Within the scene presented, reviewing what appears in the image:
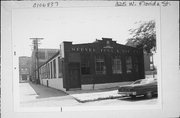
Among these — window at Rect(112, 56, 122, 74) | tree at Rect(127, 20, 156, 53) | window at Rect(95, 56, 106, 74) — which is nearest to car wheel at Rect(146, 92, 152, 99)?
window at Rect(112, 56, 122, 74)

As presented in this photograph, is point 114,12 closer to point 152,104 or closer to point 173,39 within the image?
point 173,39

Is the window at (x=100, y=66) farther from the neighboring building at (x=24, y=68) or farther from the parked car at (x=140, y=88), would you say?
the neighboring building at (x=24, y=68)

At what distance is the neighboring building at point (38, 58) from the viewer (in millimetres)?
4324

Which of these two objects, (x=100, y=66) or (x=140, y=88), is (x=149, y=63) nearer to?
(x=140, y=88)

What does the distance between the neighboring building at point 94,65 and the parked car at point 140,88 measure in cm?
12

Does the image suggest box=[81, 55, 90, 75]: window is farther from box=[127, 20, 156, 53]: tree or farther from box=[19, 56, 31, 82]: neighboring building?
box=[19, 56, 31, 82]: neighboring building

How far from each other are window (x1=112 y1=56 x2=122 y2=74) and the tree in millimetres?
400

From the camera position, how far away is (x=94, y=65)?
4.47 metres

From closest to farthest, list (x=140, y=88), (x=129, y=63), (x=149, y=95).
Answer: (x=149, y=95), (x=140, y=88), (x=129, y=63)

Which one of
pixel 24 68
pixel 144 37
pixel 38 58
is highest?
pixel 144 37

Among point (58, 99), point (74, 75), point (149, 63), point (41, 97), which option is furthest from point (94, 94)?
point (149, 63)

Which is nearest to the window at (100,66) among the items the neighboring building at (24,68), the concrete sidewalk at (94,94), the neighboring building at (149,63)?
the concrete sidewalk at (94,94)

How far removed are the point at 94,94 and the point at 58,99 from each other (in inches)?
27.9

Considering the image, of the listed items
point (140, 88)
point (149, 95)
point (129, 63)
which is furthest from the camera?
point (129, 63)
